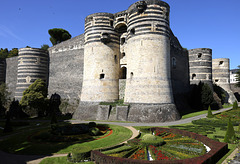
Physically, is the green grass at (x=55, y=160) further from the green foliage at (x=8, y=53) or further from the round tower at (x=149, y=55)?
the green foliage at (x=8, y=53)

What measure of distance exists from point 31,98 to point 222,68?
156ft

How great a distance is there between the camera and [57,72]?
120 ft

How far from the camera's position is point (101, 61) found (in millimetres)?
28438

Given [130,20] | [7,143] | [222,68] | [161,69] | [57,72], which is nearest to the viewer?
[7,143]

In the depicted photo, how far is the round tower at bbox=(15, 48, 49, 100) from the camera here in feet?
117

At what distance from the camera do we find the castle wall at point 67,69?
3331cm

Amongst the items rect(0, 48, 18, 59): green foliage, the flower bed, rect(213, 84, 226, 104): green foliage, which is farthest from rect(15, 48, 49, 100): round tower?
rect(213, 84, 226, 104): green foliage

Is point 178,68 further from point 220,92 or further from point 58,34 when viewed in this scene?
point 58,34

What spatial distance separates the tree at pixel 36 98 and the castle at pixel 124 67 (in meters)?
4.60

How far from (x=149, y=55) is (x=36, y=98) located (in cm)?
2087

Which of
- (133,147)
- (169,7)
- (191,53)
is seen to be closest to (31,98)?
(133,147)

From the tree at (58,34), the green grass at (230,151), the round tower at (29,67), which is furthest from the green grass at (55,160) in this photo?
the tree at (58,34)

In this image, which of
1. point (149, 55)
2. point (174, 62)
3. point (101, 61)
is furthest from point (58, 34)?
point (149, 55)

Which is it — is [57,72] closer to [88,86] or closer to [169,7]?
[88,86]
